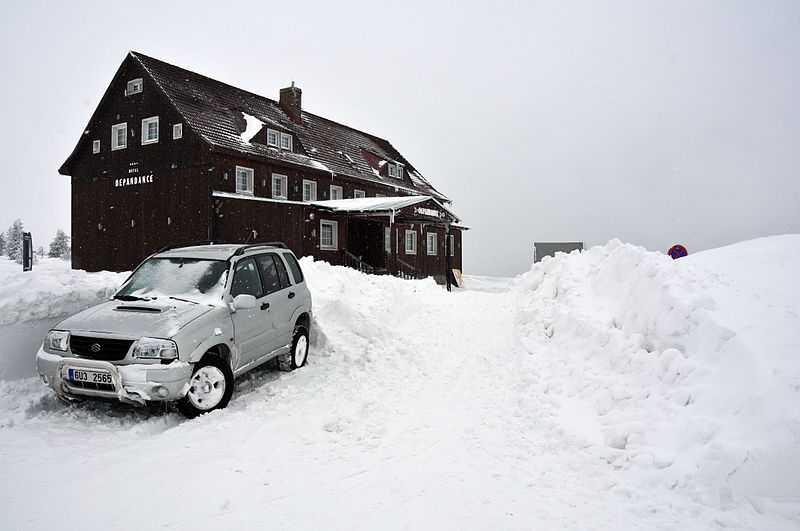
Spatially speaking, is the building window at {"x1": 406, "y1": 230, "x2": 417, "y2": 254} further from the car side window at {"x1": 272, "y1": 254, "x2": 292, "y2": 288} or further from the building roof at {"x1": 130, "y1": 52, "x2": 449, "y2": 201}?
the car side window at {"x1": 272, "y1": 254, "x2": 292, "y2": 288}

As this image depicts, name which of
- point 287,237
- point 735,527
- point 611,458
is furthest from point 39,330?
point 287,237

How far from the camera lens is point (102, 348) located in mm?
5652

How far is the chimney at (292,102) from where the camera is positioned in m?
30.7

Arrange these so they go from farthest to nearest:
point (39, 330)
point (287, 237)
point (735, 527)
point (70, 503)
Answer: point (287, 237) < point (39, 330) < point (70, 503) < point (735, 527)

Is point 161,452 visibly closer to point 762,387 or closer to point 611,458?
point 611,458

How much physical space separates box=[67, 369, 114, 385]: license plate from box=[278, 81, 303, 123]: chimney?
27.0 meters

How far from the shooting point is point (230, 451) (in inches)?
193

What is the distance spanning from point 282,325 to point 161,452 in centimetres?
305

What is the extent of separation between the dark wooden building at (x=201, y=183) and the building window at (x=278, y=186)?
0.05 m

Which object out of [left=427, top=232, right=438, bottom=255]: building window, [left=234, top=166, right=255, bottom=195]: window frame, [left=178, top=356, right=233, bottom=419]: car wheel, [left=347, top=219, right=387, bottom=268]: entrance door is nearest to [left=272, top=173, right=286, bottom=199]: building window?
[left=234, top=166, right=255, bottom=195]: window frame

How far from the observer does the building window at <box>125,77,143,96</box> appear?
23344 mm

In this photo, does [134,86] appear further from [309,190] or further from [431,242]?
[431,242]

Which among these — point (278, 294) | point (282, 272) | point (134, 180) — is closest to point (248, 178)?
point (134, 180)

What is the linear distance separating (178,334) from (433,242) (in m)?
28.9
